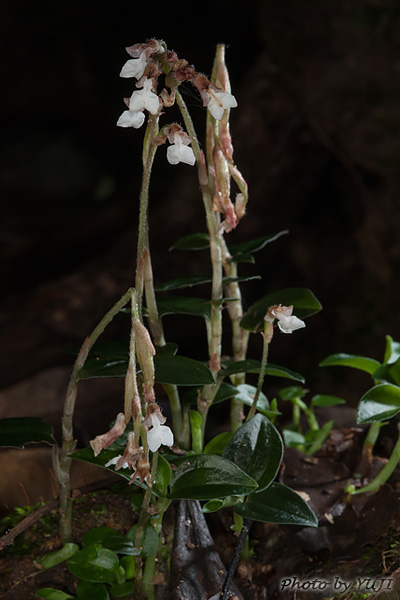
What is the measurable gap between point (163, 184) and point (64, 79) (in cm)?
100

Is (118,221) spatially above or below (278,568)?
above

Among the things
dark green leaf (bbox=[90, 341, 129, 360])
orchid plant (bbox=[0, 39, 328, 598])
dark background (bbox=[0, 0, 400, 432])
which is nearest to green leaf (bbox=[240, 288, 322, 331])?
orchid plant (bbox=[0, 39, 328, 598])

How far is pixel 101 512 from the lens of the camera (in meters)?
1.09

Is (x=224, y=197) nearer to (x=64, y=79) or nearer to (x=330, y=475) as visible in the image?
(x=330, y=475)

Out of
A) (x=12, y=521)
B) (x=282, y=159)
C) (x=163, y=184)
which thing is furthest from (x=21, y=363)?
(x=12, y=521)

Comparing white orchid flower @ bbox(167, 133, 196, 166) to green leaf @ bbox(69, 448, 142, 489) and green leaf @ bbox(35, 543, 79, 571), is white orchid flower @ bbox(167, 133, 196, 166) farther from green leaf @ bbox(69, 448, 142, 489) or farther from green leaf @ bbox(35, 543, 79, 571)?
green leaf @ bbox(35, 543, 79, 571)

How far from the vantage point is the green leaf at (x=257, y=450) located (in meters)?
0.90

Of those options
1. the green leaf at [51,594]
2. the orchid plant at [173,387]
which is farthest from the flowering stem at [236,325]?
the green leaf at [51,594]

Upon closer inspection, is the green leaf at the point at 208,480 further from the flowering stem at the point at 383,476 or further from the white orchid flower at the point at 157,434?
the flowering stem at the point at 383,476

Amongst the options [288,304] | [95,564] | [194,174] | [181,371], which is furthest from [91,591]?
[194,174]

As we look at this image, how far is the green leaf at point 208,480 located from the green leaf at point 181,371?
12 cm

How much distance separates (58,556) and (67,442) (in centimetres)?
20

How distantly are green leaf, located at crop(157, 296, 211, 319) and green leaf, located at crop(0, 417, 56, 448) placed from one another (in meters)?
0.29

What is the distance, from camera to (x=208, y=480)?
84 cm
